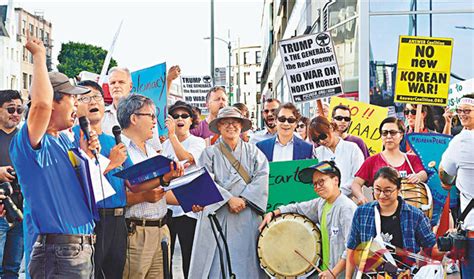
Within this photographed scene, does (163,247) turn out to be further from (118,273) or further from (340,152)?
(340,152)

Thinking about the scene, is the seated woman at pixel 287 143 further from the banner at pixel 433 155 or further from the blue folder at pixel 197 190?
the blue folder at pixel 197 190

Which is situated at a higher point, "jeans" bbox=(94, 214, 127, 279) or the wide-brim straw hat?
the wide-brim straw hat

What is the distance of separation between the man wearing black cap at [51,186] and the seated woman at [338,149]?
4377mm

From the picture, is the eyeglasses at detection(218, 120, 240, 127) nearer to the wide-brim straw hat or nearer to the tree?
the wide-brim straw hat

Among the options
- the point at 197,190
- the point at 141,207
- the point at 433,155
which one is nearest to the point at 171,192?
the point at 197,190

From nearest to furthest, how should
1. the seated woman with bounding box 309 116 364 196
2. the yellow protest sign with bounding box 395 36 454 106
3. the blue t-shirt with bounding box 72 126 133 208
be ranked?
the blue t-shirt with bounding box 72 126 133 208, the seated woman with bounding box 309 116 364 196, the yellow protest sign with bounding box 395 36 454 106

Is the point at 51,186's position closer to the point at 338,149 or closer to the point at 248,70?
the point at 338,149

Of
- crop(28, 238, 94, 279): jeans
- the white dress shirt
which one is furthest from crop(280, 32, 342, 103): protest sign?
crop(28, 238, 94, 279): jeans

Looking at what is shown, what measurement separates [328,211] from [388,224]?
102cm

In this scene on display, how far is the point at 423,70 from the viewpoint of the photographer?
11.3 metres

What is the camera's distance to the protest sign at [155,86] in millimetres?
9750

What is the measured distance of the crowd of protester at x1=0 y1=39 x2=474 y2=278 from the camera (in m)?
5.48

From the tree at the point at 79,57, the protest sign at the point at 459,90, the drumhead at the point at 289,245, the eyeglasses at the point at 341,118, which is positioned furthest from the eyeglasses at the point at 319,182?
the tree at the point at 79,57

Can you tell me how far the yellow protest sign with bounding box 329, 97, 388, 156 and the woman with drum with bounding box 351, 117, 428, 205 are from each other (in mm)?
3024
